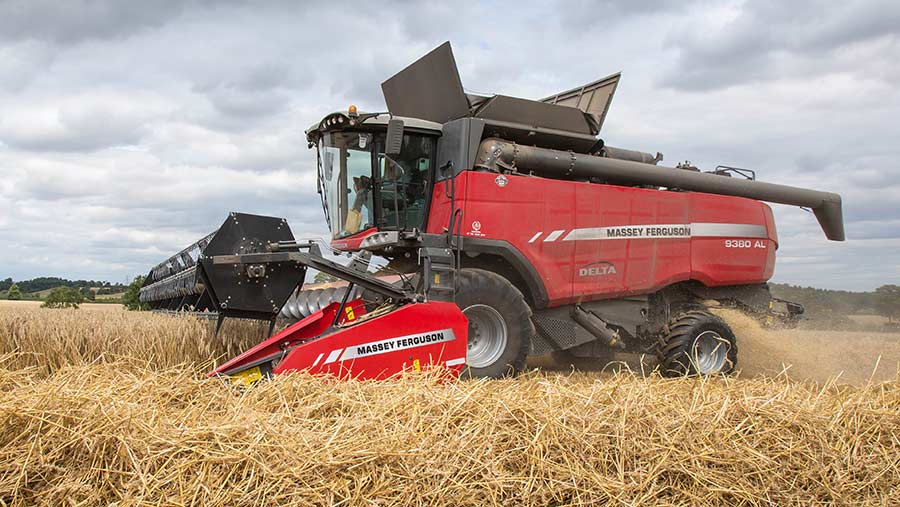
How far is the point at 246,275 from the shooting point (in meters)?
5.06

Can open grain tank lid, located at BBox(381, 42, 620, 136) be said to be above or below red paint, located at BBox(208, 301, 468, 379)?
above

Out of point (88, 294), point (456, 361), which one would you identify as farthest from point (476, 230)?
point (88, 294)

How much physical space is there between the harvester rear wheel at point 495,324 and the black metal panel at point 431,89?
83.8 inches

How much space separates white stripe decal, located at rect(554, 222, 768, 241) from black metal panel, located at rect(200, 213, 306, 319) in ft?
9.05

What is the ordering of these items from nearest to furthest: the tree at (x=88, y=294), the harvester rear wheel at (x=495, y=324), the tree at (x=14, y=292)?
1. the harvester rear wheel at (x=495, y=324)
2. the tree at (x=88, y=294)
3. the tree at (x=14, y=292)

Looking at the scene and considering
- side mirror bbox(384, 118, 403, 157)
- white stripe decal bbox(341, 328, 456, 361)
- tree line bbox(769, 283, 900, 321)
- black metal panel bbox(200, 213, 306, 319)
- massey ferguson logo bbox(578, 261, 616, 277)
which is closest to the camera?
white stripe decal bbox(341, 328, 456, 361)

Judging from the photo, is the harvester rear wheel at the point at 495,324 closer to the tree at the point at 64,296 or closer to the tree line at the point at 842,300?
the tree line at the point at 842,300

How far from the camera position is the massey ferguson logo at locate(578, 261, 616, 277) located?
21.8 ft

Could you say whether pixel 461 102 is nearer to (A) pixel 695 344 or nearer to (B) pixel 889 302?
(A) pixel 695 344

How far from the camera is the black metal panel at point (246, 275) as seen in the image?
16.4ft

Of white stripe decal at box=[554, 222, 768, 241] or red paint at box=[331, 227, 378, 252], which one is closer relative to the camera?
→ red paint at box=[331, 227, 378, 252]

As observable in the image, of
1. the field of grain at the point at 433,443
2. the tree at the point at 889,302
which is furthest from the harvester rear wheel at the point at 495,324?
the tree at the point at 889,302

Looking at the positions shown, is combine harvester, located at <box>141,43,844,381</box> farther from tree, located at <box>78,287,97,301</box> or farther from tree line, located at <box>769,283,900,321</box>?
tree, located at <box>78,287,97,301</box>

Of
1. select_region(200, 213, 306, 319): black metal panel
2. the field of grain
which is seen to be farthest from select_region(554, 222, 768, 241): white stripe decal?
the field of grain
